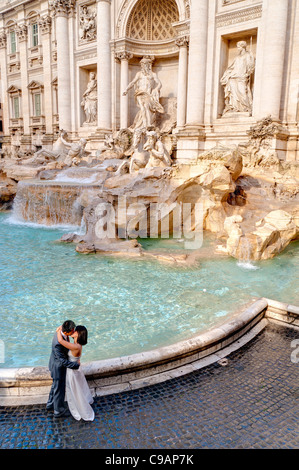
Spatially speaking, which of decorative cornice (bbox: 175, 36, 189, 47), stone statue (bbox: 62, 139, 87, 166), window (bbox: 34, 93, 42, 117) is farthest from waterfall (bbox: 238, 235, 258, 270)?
window (bbox: 34, 93, 42, 117)

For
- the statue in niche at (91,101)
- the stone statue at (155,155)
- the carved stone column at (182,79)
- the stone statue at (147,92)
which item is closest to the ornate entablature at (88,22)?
the statue in niche at (91,101)

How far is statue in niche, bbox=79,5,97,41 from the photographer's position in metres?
17.1

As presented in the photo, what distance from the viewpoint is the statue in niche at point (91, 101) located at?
17953 millimetres

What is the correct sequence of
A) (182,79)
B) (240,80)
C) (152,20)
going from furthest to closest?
(152,20) → (182,79) → (240,80)

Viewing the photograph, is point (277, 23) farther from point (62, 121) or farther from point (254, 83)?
point (62, 121)

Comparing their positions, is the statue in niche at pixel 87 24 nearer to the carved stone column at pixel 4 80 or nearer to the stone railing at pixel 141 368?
the carved stone column at pixel 4 80

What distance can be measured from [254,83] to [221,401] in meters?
Answer: 11.7

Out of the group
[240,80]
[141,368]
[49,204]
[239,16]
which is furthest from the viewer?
[240,80]

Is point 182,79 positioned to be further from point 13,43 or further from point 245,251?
point 13,43

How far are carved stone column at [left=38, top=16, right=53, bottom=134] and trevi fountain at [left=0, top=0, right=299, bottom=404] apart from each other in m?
2.07

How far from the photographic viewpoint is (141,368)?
3.39 metres

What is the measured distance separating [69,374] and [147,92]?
1428cm

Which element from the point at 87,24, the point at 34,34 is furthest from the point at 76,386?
the point at 34,34

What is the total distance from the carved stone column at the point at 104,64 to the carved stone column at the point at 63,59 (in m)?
2.86
